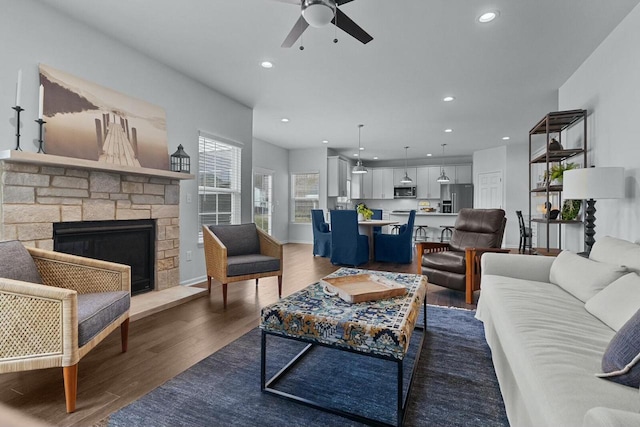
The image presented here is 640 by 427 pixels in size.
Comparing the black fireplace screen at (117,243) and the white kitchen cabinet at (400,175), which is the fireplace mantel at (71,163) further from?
the white kitchen cabinet at (400,175)

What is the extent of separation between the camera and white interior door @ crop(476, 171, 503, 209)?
27.1ft

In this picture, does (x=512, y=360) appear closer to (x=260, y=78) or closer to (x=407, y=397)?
(x=407, y=397)

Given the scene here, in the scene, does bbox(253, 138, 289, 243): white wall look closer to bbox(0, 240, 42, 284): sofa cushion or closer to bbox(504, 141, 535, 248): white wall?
bbox(504, 141, 535, 248): white wall

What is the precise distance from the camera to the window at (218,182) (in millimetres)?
4340

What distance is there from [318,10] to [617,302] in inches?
86.2

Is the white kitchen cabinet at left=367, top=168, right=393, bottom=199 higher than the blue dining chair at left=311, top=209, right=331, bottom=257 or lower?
higher

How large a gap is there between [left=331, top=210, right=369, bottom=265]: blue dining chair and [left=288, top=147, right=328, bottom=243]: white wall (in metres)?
2.95

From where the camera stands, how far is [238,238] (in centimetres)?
380

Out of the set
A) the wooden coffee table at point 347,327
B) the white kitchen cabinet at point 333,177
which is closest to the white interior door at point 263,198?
the white kitchen cabinet at point 333,177

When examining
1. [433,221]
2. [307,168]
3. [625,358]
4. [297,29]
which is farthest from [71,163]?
[433,221]

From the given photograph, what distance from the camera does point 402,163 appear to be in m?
10.5

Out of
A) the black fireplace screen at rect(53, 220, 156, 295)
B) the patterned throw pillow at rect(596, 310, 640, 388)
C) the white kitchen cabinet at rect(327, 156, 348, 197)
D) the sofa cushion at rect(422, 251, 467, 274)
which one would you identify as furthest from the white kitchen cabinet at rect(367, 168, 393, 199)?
the patterned throw pillow at rect(596, 310, 640, 388)

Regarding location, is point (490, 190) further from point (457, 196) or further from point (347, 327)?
point (347, 327)

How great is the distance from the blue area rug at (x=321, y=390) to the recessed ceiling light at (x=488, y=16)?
2.58 meters
